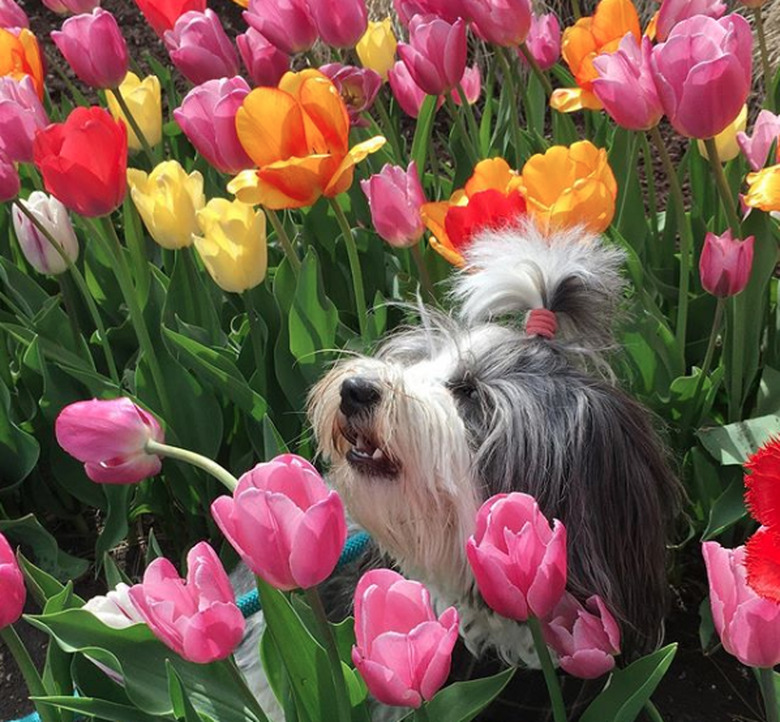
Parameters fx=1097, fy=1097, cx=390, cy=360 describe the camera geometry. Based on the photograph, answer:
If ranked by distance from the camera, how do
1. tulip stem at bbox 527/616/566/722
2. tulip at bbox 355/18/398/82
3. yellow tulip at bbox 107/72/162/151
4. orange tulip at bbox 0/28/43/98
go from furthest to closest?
tulip at bbox 355/18/398/82
yellow tulip at bbox 107/72/162/151
orange tulip at bbox 0/28/43/98
tulip stem at bbox 527/616/566/722

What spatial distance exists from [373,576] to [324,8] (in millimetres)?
1273

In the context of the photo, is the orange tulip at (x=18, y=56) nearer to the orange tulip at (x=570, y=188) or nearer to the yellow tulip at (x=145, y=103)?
the yellow tulip at (x=145, y=103)

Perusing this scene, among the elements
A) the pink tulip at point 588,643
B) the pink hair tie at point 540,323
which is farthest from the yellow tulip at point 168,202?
the pink tulip at point 588,643

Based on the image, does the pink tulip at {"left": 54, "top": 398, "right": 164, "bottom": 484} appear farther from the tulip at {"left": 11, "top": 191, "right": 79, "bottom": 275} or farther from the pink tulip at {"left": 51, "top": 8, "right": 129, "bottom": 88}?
the pink tulip at {"left": 51, "top": 8, "right": 129, "bottom": 88}

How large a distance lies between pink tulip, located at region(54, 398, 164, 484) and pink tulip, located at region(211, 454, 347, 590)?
37 cm

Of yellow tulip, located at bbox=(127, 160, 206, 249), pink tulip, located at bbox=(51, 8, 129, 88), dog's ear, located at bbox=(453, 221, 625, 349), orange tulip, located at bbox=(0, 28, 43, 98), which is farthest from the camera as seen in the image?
orange tulip, located at bbox=(0, 28, 43, 98)

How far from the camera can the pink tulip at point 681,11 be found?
6.09 feet

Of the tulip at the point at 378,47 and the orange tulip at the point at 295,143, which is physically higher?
the orange tulip at the point at 295,143

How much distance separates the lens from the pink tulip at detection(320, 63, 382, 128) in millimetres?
2107

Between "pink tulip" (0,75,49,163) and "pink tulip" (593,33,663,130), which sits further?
"pink tulip" (0,75,49,163)

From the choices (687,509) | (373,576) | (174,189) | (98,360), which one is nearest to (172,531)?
(98,360)

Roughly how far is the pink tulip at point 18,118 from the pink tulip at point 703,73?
100 centimetres

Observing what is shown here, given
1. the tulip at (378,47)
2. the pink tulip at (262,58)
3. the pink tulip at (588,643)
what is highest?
the pink tulip at (262,58)

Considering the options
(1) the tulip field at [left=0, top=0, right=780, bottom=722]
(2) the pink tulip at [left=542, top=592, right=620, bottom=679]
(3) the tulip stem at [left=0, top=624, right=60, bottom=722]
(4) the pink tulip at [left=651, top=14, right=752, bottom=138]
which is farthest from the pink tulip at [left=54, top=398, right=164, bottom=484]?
(4) the pink tulip at [left=651, top=14, right=752, bottom=138]
